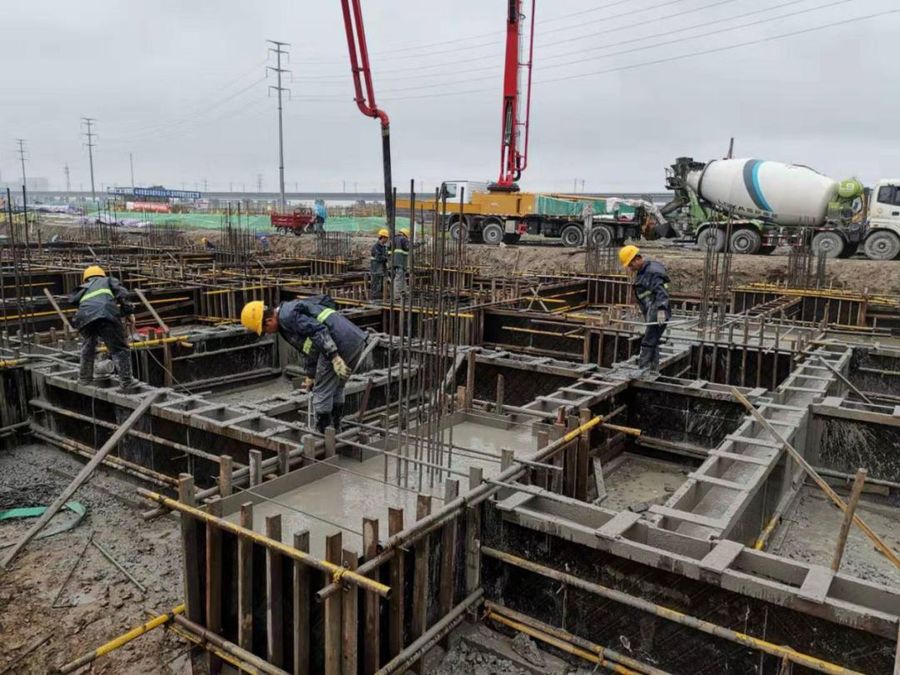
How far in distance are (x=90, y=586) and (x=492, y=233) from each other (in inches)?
829

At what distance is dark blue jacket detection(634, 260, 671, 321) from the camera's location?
8.07 meters

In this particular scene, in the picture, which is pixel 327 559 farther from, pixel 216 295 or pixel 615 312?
pixel 216 295

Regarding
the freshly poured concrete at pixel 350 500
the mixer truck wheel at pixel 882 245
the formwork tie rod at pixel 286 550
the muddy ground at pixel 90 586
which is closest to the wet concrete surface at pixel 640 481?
the freshly poured concrete at pixel 350 500

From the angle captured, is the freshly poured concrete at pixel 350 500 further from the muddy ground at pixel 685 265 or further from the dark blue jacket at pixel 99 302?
the muddy ground at pixel 685 265

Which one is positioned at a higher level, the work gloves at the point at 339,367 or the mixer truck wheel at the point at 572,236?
the mixer truck wheel at the point at 572,236

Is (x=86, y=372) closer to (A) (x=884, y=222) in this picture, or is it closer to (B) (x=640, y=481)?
(B) (x=640, y=481)

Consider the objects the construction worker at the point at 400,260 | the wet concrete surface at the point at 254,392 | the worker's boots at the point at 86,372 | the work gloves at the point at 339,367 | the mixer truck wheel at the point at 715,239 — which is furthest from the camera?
the mixer truck wheel at the point at 715,239

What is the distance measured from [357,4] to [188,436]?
7.66 meters

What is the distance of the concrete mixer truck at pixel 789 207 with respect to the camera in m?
19.4

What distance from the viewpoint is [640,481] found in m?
7.58

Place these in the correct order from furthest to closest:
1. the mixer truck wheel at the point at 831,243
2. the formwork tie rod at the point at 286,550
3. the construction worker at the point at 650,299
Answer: the mixer truck wheel at the point at 831,243, the construction worker at the point at 650,299, the formwork tie rod at the point at 286,550

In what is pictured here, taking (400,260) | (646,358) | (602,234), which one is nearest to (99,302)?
(646,358)

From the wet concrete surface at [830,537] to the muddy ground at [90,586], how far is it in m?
5.08

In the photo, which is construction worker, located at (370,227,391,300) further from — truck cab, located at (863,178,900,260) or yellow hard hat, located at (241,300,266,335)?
truck cab, located at (863,178,900,260)
